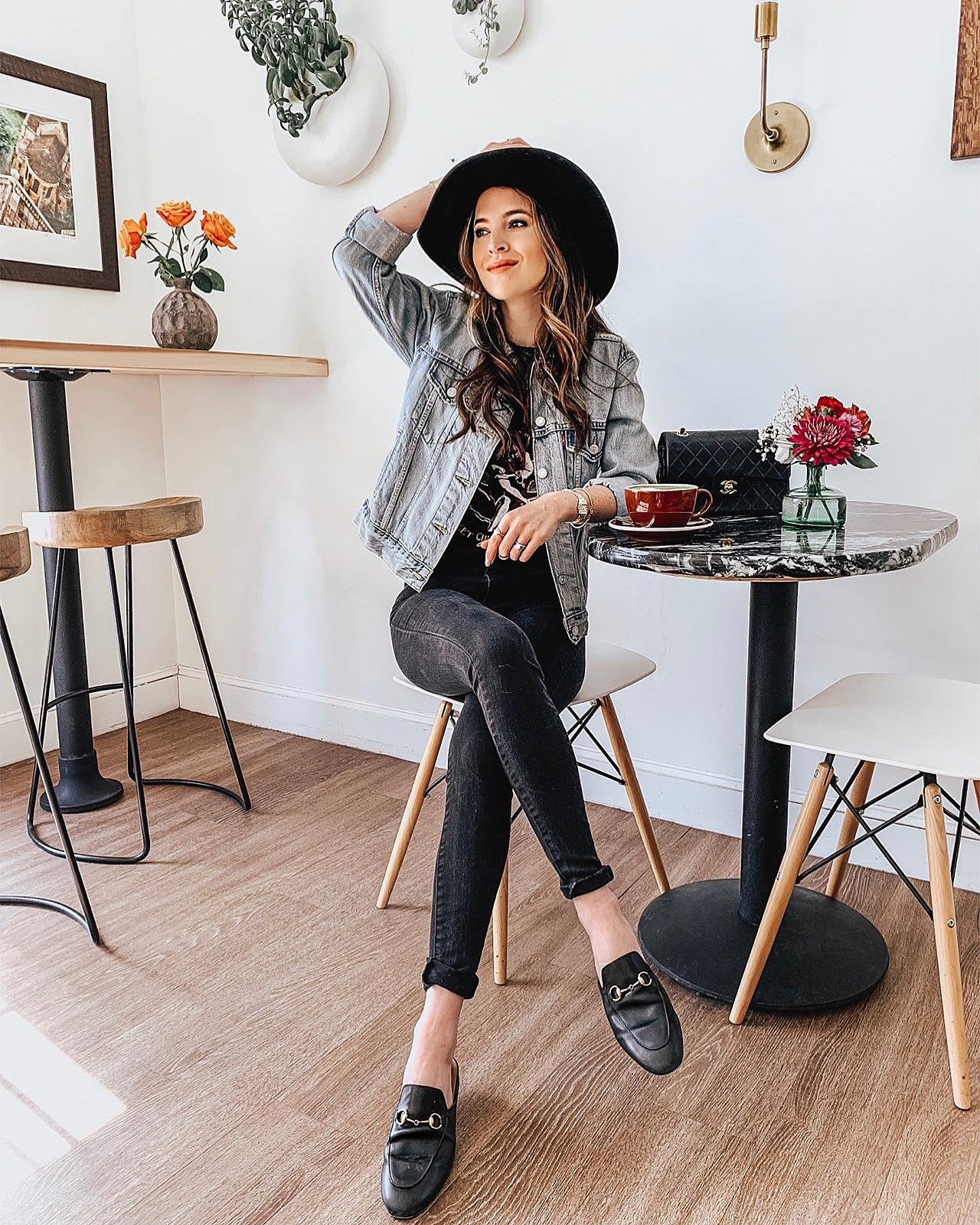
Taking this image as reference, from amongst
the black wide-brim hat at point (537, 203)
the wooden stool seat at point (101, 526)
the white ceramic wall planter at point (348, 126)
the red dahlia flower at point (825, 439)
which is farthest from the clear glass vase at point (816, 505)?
the white ceramic wall planter at point (348, 126)

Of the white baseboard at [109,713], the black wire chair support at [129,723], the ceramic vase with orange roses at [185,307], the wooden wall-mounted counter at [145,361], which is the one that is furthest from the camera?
the white baseboard at [109,713]

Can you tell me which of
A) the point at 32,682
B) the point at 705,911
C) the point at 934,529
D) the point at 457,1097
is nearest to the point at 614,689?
the point at 705,911

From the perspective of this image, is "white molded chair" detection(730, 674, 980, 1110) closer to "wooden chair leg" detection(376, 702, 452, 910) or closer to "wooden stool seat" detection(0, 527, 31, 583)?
"wooden chair leg" detection(376, 702, 452, 910)

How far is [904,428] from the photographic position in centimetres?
196

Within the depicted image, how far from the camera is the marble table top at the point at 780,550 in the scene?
4.42 feet

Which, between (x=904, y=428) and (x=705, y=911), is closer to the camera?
(x=705, y=911)

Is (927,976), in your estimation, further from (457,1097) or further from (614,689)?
(457,1097)

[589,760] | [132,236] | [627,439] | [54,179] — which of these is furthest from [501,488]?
[54,179]

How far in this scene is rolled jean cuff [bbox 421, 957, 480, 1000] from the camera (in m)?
1.37

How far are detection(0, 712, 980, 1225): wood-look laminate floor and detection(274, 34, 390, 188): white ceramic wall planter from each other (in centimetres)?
165

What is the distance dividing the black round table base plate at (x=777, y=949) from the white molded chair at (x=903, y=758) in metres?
0.07

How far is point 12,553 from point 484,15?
1.52m

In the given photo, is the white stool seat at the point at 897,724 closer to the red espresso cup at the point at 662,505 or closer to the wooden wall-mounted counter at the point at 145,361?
the red espresso cup at the point at 662,505

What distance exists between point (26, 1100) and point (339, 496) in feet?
5.53
